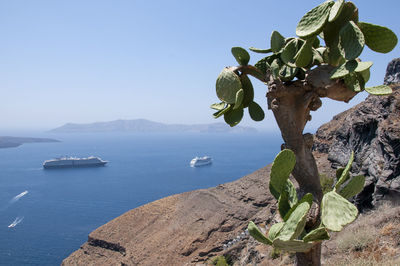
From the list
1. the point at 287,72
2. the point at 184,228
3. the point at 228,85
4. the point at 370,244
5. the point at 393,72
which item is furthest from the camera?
the point at 184,228

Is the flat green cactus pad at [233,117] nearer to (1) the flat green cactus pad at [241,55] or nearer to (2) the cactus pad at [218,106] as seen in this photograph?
(2) the cactus pad at [218,106]

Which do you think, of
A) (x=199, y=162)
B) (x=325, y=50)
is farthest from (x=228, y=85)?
(x=199, y=162)

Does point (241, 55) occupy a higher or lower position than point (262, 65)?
higher

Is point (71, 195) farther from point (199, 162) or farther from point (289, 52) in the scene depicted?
point (289, 52)

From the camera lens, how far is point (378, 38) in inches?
A: 139

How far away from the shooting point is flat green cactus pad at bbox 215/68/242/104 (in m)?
4.16

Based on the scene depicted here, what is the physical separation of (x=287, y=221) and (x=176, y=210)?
2218 cm

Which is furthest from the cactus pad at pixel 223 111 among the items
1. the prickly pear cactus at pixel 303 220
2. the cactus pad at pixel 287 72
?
the prickly pear cactus at pixel 303 220

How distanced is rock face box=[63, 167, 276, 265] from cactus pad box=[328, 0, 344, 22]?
15.8 metres

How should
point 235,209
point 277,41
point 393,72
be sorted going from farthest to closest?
point 235,209 < point 393,72 < point 277,41

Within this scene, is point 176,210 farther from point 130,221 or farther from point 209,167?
point 209,167

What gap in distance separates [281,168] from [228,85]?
129 cm

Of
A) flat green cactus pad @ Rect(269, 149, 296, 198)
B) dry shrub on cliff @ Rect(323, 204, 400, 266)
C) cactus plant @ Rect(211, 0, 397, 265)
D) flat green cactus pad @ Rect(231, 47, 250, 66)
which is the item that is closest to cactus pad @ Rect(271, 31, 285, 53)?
cactus plant @ Rect(211, 0, 397, 265)

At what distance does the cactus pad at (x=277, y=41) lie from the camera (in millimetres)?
4047
